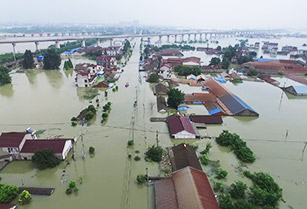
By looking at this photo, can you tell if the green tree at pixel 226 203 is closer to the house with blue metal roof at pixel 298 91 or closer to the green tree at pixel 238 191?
the green tree at pixel 238 191

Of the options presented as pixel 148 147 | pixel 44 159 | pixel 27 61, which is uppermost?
pixel 27 61

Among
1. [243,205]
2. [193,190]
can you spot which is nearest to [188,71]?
[193,190]

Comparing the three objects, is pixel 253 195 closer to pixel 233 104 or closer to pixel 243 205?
pixel 243 205

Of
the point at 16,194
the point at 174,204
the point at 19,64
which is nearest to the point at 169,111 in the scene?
the point at 174,204

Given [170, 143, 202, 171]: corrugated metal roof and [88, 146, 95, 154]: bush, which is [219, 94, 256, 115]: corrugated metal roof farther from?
[88, 146, 95, 154]: bush

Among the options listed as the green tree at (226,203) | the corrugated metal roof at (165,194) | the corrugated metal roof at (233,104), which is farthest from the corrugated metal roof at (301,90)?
the corrugated metal roof at (165,194)

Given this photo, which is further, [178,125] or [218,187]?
[178,125]
